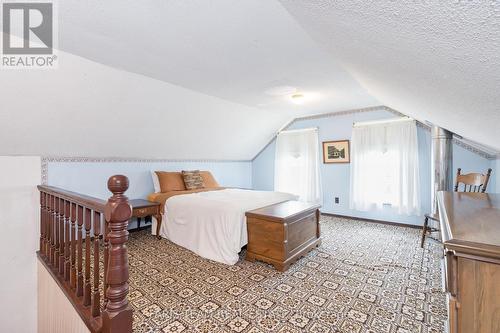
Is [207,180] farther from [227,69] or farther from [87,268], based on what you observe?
[87,268]

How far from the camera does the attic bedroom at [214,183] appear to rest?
107 centimetres

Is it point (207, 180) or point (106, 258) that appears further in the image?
point (207, 180)

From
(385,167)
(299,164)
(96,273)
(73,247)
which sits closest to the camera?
(96,273)

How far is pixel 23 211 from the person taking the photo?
8.32ft

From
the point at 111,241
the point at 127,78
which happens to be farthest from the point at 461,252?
the point at 127,78

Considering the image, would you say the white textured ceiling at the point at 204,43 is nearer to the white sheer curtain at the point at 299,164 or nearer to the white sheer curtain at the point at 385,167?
the white sheer curtain at the point at 385,167

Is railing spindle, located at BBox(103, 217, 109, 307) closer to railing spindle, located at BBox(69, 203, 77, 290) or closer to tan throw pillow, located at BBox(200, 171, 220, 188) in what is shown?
railing spindle, located at BBox(69, 203, 77, 290)

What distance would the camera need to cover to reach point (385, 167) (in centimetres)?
426

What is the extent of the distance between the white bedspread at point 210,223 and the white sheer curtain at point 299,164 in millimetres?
1745

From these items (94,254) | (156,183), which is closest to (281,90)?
(156,183)

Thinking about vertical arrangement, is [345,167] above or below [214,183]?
above

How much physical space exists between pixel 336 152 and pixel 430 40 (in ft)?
14.1

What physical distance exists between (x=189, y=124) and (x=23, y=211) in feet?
7.78

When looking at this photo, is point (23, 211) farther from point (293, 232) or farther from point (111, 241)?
point (293, 232)
